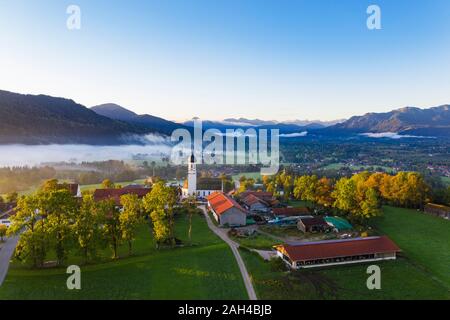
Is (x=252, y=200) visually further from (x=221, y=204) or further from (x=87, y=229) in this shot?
(x=87, y=229)

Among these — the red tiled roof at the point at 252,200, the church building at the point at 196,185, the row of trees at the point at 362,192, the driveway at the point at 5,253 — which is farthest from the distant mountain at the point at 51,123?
the row of trees at the point at 362,192

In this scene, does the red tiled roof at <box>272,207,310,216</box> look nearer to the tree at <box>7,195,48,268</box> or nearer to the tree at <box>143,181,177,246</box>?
the tree at <box>143,181,177,246</box>

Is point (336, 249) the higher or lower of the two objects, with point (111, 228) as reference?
lower

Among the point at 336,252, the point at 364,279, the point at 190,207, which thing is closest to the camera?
the point at 364,279

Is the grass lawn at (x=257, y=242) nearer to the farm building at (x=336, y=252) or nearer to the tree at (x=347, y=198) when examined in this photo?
the farm building at (x=336, y=252)

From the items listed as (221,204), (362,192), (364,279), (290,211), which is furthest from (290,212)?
(364,279)

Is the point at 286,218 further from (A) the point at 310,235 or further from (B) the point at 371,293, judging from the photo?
(B) the point at 371,293
